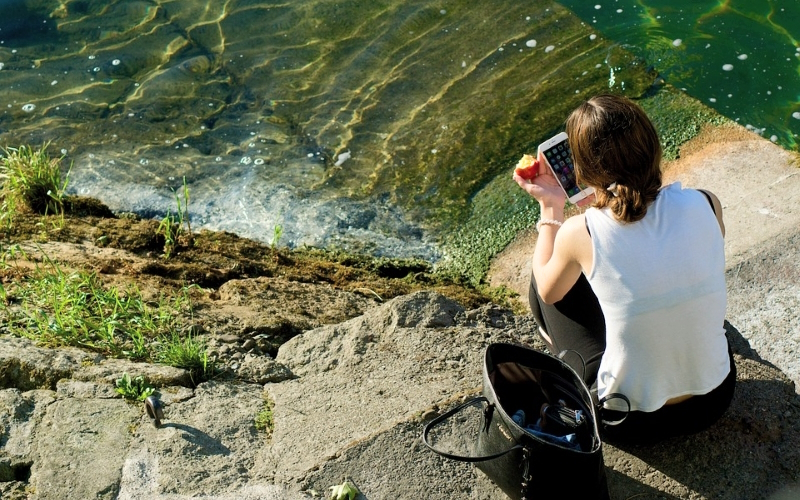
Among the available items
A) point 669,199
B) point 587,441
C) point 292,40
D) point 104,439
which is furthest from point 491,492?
point 292,40

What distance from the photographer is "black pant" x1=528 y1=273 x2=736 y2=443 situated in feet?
9.75

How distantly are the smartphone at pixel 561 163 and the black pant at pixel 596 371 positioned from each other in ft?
1.15

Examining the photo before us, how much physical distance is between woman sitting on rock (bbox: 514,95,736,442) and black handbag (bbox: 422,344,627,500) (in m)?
0.18

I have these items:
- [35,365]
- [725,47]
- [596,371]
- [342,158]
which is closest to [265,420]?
[35,365]

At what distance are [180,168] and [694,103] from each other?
4.01m

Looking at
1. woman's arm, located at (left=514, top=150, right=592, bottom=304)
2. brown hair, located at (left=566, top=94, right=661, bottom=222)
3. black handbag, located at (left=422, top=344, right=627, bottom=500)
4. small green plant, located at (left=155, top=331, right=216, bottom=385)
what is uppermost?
brown hair, located at (left=566, top=94, right=661, bottom=222)

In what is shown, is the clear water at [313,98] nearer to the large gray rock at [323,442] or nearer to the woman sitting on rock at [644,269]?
the large gray rock at [323,442]

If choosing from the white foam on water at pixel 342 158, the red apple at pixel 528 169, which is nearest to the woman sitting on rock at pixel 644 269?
the red apple at pixel 528 169

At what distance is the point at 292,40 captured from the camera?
7984mm

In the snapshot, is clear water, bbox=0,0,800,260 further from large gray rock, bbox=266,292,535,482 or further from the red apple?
the red apple

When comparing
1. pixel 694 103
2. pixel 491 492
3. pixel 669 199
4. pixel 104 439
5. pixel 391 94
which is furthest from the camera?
pixel 391 94

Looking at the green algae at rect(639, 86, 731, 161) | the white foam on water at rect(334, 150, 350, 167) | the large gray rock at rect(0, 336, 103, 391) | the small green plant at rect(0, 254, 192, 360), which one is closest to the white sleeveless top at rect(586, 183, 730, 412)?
the small green plant at rect(0, 254, 192, 360)

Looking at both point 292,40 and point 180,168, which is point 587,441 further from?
point 292,40

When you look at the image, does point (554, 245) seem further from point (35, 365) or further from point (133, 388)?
point (35, 365)
